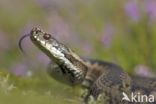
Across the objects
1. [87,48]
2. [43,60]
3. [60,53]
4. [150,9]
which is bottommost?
[60,53]

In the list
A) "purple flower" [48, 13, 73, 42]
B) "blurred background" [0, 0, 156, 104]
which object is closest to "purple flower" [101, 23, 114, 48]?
"blurred background" [0, 0, 156, 104]

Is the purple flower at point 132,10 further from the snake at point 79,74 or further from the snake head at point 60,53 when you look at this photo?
the snake head at point 60,53

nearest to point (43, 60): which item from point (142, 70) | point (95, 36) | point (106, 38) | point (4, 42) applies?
point (95, 36)

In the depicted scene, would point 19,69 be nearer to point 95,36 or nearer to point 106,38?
point 95,36

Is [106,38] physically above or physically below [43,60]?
above

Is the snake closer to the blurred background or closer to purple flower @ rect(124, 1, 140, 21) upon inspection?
the blurred background

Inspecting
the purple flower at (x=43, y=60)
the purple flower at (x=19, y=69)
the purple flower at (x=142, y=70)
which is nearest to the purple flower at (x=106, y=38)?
the purple flower at (x=142, y=70)

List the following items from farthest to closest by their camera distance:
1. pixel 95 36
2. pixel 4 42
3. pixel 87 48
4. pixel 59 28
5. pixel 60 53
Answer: pixel 4 42 < pixel 87 48 < pixel 95 36 < pixel 59 28 < pixel 60 53
